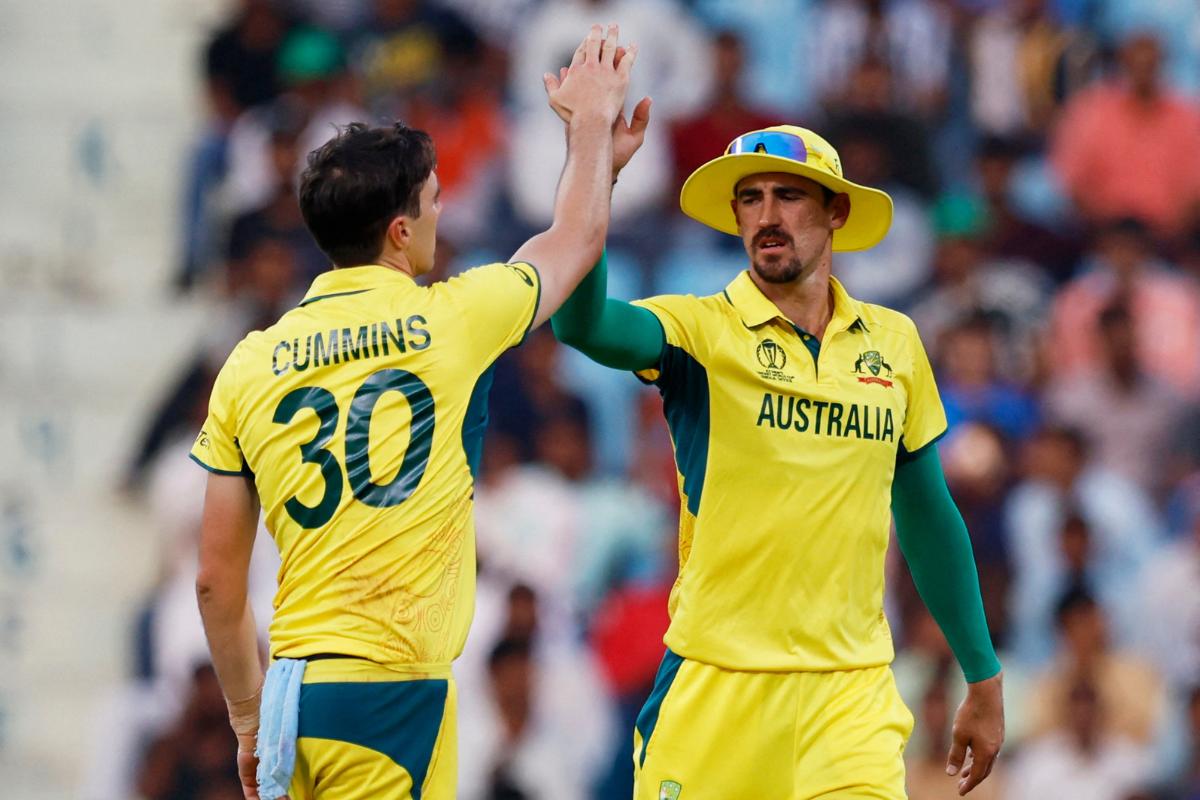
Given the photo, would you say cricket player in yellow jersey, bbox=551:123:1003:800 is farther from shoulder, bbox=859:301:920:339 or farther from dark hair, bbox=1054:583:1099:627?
dark hair, bbox=1054:583:1099:627

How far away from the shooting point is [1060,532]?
979 cm

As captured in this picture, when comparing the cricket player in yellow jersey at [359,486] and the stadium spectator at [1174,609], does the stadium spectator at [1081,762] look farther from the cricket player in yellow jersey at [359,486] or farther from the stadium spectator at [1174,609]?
the cricket player in yellow jersey at [359,486]

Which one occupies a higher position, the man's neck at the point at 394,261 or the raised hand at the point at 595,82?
the raised hand at the point at 595,82

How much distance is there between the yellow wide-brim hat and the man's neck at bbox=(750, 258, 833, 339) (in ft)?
0.86

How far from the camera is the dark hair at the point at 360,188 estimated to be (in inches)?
176

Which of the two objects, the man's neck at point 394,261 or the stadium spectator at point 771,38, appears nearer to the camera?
the man's neck at point 394,261

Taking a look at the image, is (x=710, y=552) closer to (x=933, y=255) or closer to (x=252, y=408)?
(x=252, y=408)

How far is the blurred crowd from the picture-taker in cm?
948

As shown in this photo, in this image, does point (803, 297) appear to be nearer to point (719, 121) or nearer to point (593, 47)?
point (593, 47)

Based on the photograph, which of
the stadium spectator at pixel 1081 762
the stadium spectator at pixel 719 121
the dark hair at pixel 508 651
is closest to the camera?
the stadium spectator at pixel 1081 762

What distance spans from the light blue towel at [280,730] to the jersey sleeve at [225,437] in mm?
495

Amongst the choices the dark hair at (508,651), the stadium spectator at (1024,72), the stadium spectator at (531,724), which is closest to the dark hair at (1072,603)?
the stadium spectator at (531,724)

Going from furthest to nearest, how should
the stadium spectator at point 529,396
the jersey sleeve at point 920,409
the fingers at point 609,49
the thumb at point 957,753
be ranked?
the stadium spectator at point 529,396, the thumb at point 957,753, the jersey sleeve at point 920,409, the fingers at point 609,49

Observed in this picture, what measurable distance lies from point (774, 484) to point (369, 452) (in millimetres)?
1428
